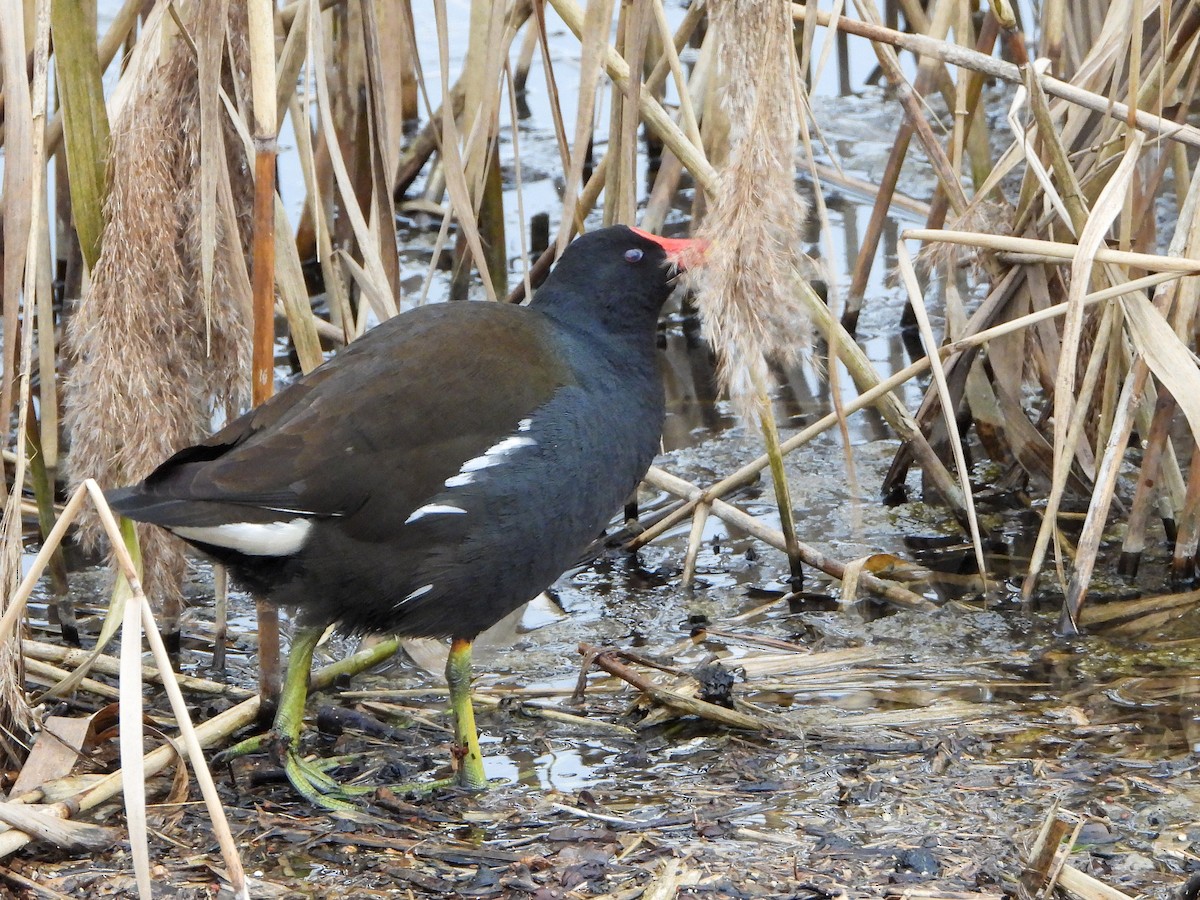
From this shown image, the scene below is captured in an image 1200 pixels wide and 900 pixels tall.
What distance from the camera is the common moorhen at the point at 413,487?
2.29 metres

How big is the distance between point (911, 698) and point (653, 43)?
8.42 feet

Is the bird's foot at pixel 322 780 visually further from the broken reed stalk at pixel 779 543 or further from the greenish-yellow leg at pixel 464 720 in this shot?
the broken reed stalk at pixel 779 543

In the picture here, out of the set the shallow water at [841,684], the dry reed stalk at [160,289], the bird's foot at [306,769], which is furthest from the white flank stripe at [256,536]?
the shallow water at [841,684]

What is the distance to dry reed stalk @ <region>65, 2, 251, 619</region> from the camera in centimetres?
233

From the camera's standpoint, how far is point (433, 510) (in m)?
2.38

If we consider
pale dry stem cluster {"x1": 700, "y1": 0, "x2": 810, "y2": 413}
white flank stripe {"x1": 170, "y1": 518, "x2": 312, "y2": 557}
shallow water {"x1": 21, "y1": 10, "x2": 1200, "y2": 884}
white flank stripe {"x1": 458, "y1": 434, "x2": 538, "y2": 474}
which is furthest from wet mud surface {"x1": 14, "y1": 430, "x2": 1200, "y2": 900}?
pale dry stem cluster {"x1": 700, "y1": 0, "x2": 810, "y2": 413}

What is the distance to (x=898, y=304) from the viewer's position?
4695 mm

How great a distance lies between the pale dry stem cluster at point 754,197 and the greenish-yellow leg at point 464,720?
0.69m

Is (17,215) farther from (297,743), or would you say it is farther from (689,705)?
(689,705)

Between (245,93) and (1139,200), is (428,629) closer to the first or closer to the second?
(245,93)

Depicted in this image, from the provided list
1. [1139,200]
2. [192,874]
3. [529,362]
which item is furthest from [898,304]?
[192,874]

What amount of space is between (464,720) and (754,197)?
3.37ft

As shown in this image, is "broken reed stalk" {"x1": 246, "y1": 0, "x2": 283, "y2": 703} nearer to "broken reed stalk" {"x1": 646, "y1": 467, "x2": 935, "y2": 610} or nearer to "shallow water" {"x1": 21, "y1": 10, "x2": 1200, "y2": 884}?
"shallow water" {"x1": 21, "y1": 10, "x2": 1200, "y2": 884}

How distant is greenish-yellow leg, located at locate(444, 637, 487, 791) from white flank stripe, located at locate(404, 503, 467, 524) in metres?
0.26
